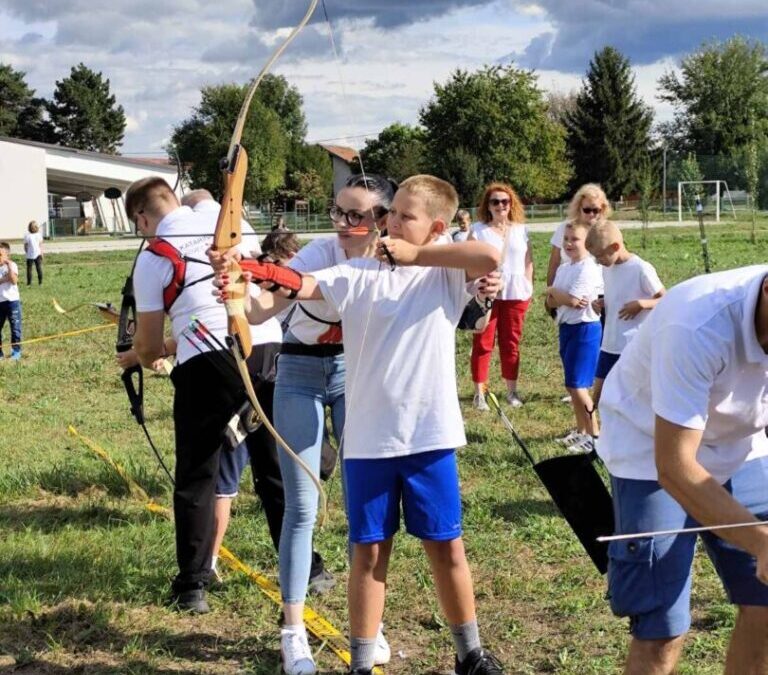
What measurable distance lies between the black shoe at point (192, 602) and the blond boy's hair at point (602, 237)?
3.14 m

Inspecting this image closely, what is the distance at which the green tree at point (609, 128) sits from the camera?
209 feet

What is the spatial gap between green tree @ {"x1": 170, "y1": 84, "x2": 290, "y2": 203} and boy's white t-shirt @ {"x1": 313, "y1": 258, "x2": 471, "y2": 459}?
1754 millimetres

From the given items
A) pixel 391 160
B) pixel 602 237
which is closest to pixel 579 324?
pixel 602 237

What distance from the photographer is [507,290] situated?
802cm

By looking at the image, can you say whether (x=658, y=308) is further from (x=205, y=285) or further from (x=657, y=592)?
(x=205, y=285)

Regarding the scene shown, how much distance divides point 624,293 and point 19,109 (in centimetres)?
9253

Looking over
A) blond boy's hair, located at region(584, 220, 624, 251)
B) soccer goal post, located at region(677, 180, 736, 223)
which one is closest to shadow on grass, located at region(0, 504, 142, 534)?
blond boy's hair, located at region(584, 220, 624, 251)

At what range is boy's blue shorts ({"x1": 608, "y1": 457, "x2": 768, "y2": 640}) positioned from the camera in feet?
8.65

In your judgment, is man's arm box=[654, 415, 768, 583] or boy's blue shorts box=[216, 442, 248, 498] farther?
boy's blue shorts box=[216, 442, 248, 498]

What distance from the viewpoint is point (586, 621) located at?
13.2 ft

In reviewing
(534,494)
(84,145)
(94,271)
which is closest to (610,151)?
(94,271)

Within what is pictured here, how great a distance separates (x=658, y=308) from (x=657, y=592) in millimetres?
769

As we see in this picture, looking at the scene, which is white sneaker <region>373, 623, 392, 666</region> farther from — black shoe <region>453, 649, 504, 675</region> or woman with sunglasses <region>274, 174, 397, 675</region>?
black shoe <region>453, 649, 504, 675</region>

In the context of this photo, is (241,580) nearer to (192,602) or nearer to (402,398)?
(192,602)
